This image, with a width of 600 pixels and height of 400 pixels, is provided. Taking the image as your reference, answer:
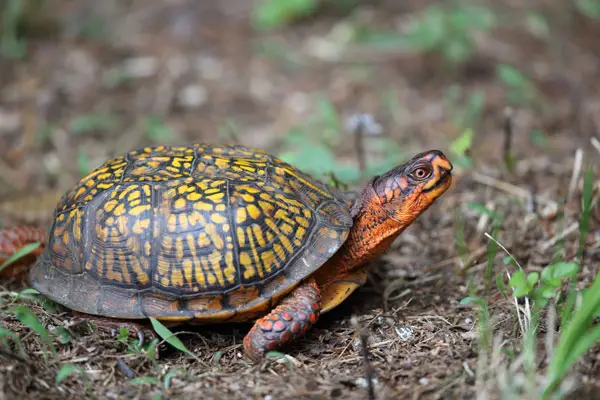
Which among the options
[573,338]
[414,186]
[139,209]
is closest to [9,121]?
[139,209]

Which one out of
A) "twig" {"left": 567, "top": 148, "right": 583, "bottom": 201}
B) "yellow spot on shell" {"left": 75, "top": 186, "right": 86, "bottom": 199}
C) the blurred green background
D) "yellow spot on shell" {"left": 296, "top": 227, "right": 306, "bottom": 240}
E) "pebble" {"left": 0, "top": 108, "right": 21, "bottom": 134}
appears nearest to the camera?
"yellow spot on shell" {"left": 296, "top": 227, "right": 306, "bottom": 240}

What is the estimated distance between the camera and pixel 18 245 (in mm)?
3598

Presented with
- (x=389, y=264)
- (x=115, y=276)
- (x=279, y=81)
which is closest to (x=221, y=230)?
(x=115, y=276)

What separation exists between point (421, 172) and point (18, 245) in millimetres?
2353

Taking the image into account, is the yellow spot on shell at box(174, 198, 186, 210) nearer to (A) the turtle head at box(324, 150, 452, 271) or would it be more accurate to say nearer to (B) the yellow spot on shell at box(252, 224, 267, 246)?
(B) the yellow spot on shell at box(252, 224, 267, 246)

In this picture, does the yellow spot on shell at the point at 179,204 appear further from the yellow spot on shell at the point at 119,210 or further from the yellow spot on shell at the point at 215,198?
the yellow spot on shell at the point at 119,210

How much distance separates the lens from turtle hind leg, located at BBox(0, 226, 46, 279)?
3.56 meters

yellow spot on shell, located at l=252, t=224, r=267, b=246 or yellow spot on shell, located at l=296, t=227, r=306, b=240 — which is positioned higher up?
yellow spot on shell, located at l=252, t=224, r=267, b=246

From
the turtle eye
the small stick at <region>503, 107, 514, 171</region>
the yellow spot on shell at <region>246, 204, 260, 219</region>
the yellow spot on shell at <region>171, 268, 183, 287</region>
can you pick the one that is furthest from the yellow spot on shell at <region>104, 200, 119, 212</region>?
the small stick at <region>503, 107, 514, 171</region>

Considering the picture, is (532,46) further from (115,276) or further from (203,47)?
(115,276)

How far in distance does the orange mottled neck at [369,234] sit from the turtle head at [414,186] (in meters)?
0.03

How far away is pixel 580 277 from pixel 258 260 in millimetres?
1762

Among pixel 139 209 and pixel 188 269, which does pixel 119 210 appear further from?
pixel 188 269

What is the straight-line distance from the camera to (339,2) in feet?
27.1
